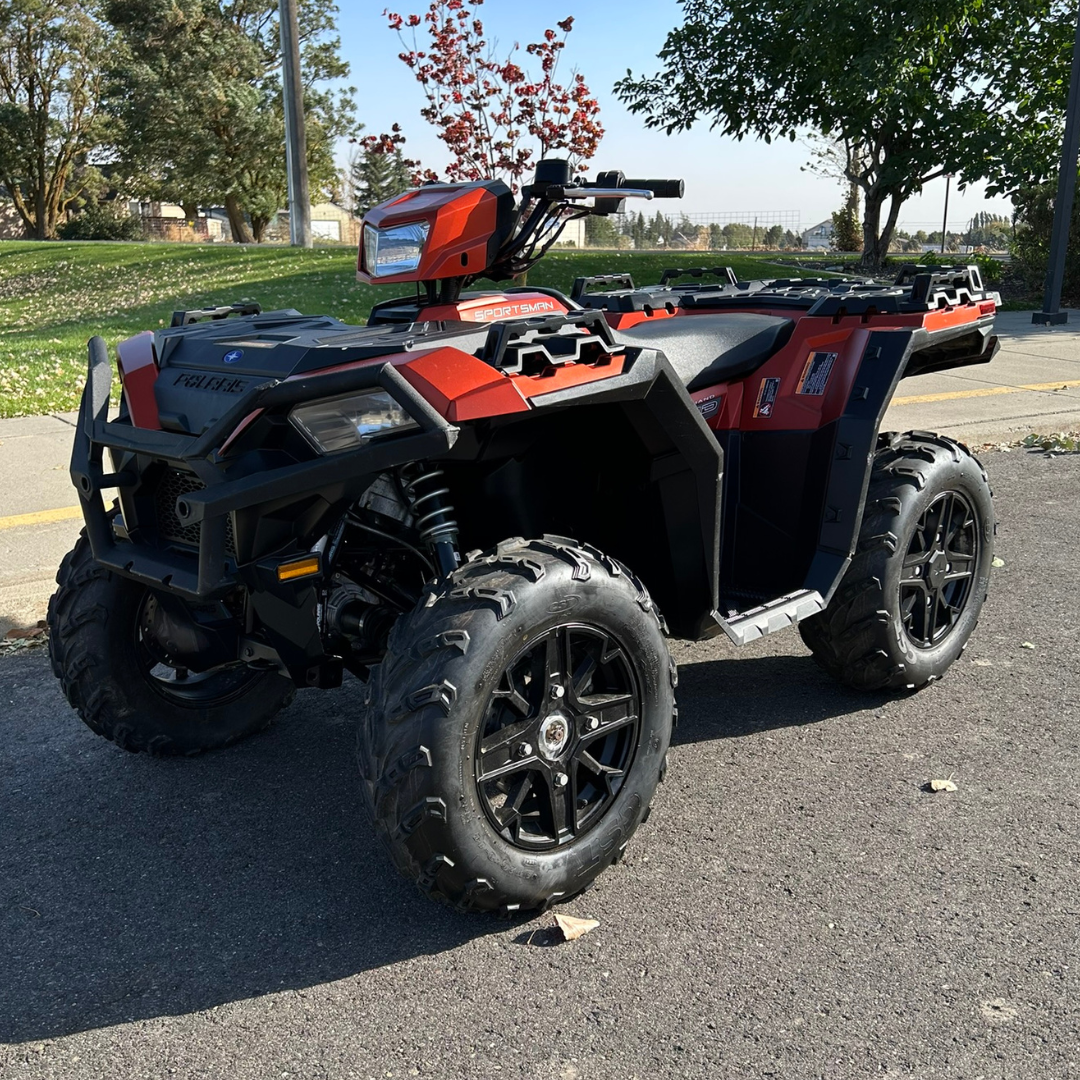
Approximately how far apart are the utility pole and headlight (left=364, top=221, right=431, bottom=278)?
19349 mm

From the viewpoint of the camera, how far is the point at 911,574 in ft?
12.6

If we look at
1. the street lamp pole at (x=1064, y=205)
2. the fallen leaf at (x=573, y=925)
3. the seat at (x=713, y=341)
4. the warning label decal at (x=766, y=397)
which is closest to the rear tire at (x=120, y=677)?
the fallen leaf at (x=573, y=925)

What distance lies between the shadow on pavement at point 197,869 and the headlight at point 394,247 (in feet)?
4.91

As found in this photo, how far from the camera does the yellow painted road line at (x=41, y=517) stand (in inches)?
228

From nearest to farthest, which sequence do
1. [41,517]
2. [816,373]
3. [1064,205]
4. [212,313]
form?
[212,313] → [816,373] → [41,517] → [1064,205]

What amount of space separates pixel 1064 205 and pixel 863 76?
14.3ft

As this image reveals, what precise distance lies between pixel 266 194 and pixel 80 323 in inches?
1234

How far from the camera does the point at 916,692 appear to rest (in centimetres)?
405

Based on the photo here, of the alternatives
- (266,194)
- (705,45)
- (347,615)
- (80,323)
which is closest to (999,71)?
(705,45)

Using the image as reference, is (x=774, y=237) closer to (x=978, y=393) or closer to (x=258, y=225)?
(x=258, y=225)

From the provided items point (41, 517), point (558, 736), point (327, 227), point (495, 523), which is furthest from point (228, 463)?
point (327, 227)

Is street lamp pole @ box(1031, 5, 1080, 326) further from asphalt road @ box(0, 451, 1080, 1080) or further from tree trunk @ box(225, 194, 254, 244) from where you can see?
tree trunk @ box(225, 194, 254, 244)

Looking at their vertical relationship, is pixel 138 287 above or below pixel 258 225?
below

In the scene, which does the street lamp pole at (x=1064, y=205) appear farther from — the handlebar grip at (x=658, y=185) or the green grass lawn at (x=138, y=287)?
the handlebar grip at (x=658, y=185)
